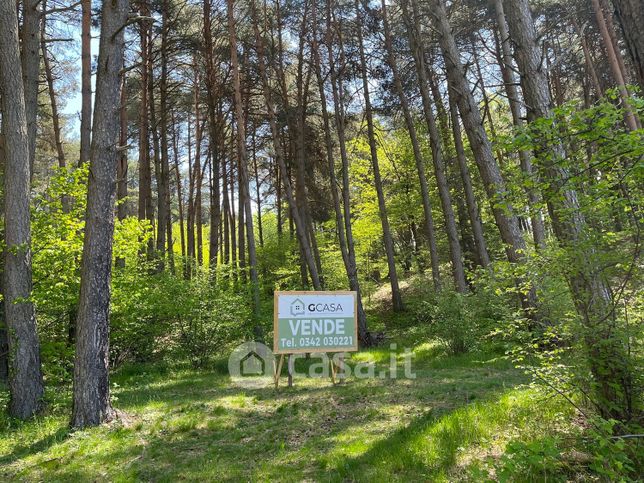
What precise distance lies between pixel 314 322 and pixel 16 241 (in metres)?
4.75

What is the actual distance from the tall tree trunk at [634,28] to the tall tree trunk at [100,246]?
5558 millimetres

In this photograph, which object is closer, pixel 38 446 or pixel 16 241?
pixel 38 446

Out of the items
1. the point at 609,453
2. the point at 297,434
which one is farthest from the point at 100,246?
the point at 609,453

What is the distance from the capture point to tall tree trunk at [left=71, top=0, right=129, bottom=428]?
17.5 feet

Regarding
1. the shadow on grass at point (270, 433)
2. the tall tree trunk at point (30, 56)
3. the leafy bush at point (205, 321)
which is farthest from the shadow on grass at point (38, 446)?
the tall tree trunk at point (30, 56)

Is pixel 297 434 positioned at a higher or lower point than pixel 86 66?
lower

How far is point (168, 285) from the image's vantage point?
964cm

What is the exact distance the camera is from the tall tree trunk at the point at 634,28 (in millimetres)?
2750

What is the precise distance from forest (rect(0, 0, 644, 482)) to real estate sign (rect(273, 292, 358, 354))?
5.8 inches

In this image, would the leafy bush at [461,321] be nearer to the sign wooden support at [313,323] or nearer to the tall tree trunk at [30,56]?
the sign wooden support at [313,323]

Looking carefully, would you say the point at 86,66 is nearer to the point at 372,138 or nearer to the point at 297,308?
the point at 297,308

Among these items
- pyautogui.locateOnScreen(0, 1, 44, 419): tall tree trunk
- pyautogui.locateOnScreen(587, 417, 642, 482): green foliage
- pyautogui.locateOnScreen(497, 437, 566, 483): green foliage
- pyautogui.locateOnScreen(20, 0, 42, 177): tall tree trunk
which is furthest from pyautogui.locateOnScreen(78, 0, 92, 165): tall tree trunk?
pyautogui.locateOnScreen(587, 417, 642, 482): green foliage

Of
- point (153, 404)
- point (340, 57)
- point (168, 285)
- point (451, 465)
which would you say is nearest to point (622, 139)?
point (451, 465)

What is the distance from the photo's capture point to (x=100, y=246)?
5535 millimetres
